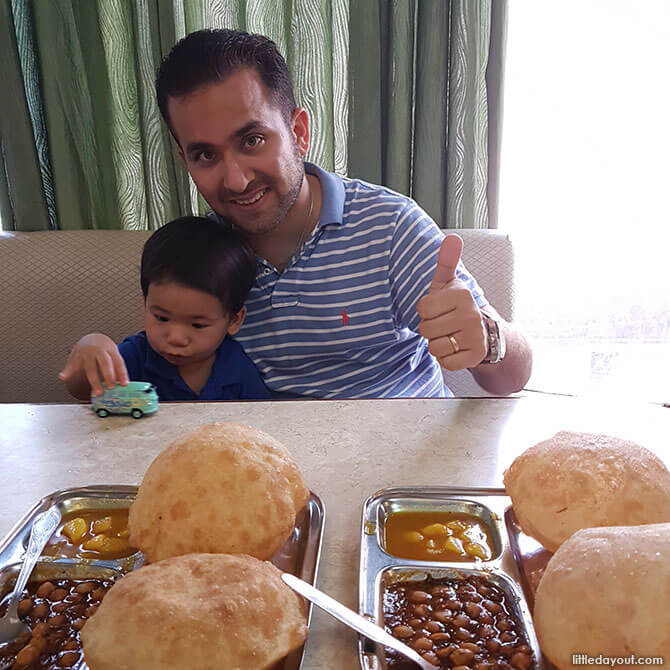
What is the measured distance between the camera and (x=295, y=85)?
2.50 meters

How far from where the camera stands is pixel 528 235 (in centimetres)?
285

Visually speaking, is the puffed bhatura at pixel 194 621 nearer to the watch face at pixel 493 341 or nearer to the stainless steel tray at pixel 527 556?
the stainless steel tray at pixel 527 556

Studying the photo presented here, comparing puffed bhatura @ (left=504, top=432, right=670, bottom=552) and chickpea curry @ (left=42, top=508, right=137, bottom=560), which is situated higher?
puffed bhatura @ (left=504, top=432, right=670, bottom=552)

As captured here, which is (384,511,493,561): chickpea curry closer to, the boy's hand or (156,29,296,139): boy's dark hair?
the boy's hand

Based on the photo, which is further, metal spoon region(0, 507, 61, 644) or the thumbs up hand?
the thumbs up hand

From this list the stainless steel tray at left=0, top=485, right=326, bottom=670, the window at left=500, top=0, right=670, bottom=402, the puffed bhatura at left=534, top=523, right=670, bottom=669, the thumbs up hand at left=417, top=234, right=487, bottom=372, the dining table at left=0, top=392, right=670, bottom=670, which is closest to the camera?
the puffed bhatura at left=534, top=523, right=670, bottom=669

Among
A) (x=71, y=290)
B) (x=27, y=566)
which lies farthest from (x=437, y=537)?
(x=71, y=290)

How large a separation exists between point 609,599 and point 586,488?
0.69 feet

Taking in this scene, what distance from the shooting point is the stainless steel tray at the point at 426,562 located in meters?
0.71

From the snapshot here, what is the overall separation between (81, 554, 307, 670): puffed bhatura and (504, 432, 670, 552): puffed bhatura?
365mm

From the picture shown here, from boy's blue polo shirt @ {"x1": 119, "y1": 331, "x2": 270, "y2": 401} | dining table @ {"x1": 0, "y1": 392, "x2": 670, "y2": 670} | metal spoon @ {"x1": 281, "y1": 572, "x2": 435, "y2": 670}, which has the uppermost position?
metal spoon @ {"x1": 281, "y1": 572, "x2": 435, "y2": 670}

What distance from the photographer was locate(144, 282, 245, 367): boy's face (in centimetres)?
167

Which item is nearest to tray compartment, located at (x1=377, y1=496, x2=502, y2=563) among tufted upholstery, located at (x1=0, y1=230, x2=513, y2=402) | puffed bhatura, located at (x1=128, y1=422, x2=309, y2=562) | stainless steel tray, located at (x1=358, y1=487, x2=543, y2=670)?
Result: stainless steel tray, located at (x1=358, y1=487, x2=543, y2=670)

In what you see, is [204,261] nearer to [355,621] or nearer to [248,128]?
[248,128]
